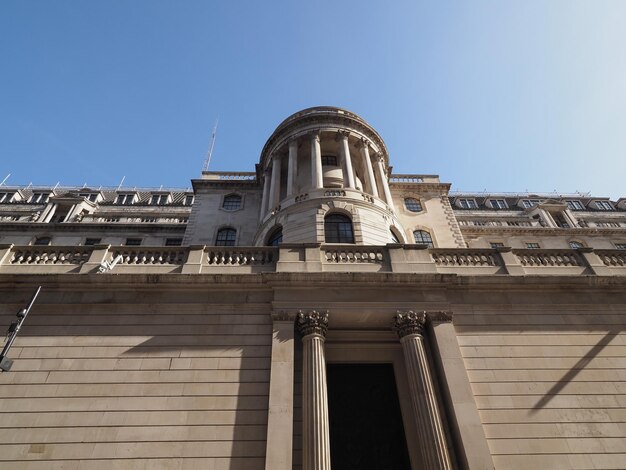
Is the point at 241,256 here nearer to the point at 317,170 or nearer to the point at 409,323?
the point at 409,323

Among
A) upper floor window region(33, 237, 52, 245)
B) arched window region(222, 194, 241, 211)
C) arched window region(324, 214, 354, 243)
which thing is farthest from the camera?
upper floor window region(33, 237, 52, 245)

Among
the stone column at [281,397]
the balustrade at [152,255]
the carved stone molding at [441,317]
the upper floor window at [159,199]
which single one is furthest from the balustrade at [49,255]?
the upper floor window at [159,199]

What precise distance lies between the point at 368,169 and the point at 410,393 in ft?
51.9

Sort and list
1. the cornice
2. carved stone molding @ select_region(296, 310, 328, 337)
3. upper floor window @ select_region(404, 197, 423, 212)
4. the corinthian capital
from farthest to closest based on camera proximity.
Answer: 1. the cornice
2. upper floor window @ select_region(404, 197, 423, 212)
3. the corinthian capital
4. carved stone molding @ select_region(296, 310, 328, 337)

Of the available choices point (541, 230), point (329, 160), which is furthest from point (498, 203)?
point (329, 160)

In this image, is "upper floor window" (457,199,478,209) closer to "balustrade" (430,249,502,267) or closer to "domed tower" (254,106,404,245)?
"domed tower" (254,106,404,245)

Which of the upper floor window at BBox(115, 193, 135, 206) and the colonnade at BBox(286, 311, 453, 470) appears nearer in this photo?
the colonnade at BBox(286, 311, 453, 470)

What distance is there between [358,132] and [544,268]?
50.7ft

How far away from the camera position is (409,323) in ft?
36.9

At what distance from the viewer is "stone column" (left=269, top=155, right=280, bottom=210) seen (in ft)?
72.4

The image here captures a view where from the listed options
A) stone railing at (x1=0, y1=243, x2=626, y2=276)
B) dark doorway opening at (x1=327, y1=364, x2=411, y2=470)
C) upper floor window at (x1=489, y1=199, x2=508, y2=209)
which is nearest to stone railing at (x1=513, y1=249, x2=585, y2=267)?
stone railing at (x1=0, y1=243, x2=626, y2=276)

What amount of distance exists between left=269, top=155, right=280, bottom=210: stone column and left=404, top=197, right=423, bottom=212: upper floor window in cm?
1080

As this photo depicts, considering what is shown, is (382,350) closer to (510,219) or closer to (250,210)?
(250,210)

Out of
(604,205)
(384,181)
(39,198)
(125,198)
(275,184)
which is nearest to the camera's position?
(275,184)
